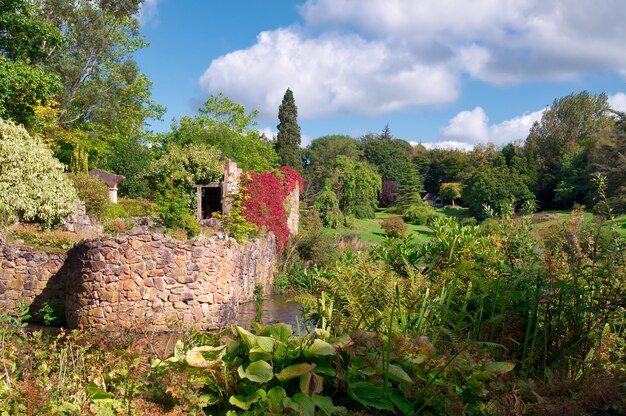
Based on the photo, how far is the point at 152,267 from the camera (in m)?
10.9

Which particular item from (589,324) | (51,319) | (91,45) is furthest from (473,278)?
(91,45)

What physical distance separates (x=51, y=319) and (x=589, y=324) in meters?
10.9

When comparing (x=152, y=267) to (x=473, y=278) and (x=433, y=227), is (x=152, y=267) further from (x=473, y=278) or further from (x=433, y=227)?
(x=473, y=278)

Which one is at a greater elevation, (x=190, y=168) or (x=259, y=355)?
(x=190, y=168)

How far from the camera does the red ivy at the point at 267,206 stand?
1950cm

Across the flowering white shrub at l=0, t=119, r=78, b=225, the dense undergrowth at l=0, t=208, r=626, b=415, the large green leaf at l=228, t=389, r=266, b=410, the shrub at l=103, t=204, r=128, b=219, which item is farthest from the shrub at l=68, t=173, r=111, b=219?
the large green leaf at l=228, t=389, r=266, b=410

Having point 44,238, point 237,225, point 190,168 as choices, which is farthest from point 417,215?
point 44,238

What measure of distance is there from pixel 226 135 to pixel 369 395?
101 ft

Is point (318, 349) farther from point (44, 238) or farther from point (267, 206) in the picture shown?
point (267, 206)

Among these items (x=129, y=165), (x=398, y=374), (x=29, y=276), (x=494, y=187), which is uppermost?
(x=129, y=165)

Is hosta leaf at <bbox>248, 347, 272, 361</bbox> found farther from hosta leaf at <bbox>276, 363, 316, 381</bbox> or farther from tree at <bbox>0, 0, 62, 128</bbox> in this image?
tree at <bbox>0, 0, 62, 128</bbox>

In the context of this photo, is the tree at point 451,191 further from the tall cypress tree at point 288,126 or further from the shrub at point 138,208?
the shrub at point 138,208

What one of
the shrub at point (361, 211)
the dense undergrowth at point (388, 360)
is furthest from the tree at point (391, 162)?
the dense undergrowth at point (388, 360)

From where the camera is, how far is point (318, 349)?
2.57 metres
